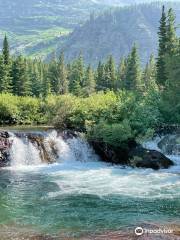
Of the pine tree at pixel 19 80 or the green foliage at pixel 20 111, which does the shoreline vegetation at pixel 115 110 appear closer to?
the green foliage at pixel 20 111

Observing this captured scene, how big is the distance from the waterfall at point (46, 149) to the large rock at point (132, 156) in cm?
95

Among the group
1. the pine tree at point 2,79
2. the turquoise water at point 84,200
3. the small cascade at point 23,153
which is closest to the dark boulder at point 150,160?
the turquoise water at point 84,200

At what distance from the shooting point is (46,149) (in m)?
39.2

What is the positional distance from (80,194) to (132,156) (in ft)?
36.3

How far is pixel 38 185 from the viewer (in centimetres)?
2961

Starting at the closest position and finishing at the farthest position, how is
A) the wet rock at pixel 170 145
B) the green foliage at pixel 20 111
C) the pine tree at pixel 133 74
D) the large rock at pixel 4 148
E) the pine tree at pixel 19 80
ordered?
the large rock at pixel 4 148, the wet rock at pixel 170 145, the green foliage at pixel 20 111, the pine tree at pixel 19 80, the pine tree at pixel 133 74

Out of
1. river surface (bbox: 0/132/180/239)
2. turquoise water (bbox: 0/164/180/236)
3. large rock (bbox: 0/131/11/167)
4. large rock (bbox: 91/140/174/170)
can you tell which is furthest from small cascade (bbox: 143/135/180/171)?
large rock (bbox: 0/131/11/167)

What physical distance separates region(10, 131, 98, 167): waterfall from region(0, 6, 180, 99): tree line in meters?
11.2

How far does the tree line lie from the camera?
50.9 m

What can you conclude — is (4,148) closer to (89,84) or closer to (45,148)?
(45,148)

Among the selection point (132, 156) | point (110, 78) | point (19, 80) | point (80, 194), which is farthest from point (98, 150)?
point (110, 78)

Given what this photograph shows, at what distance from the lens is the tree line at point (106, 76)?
5088 centimetres

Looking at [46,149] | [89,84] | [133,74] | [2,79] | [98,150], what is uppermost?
[2,79]

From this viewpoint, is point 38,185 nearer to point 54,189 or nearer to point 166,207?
point 54,189
